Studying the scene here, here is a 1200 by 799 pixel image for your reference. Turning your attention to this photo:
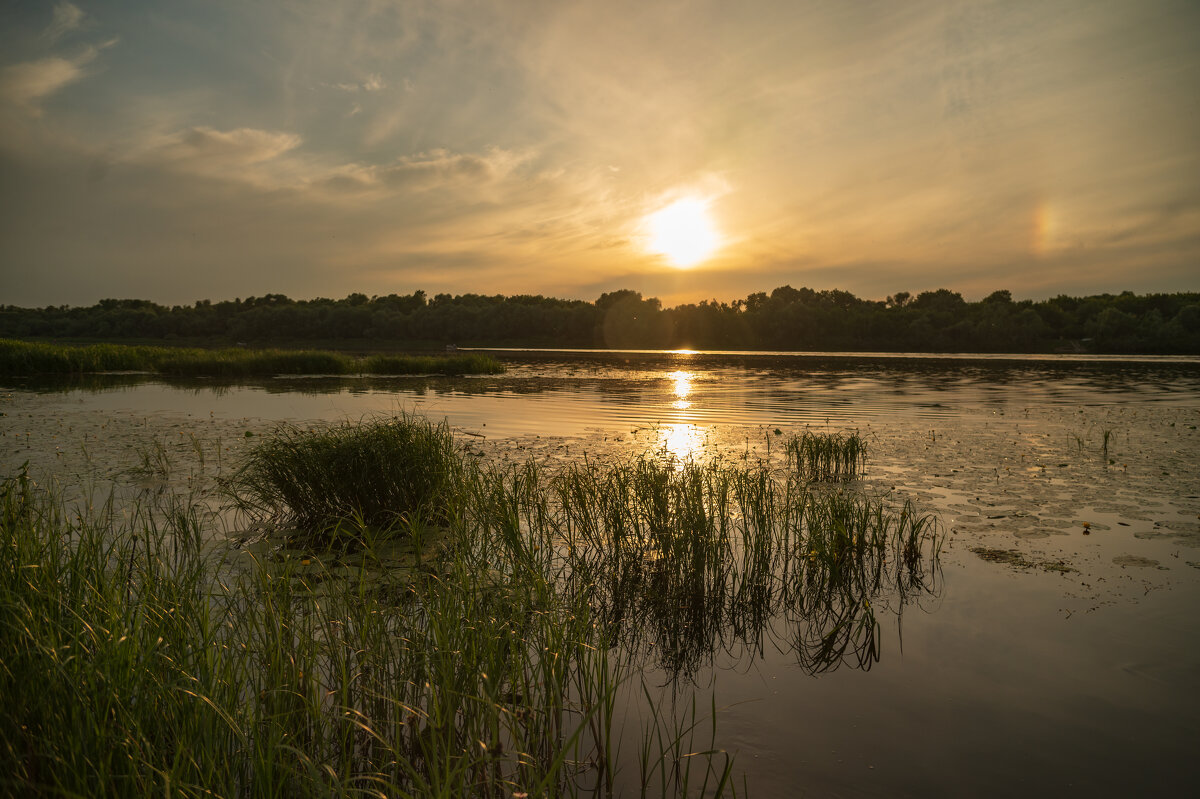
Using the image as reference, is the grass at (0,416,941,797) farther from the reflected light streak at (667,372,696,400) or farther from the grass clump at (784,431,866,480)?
the reflected light streak at (667,372,696,400)

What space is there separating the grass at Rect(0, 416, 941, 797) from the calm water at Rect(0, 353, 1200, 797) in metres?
0.38

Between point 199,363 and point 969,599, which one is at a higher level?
point 199,363

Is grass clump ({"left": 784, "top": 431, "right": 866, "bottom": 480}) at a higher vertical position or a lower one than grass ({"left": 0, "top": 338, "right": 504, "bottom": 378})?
lower

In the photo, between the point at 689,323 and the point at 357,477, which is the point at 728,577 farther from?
the point at 689,323

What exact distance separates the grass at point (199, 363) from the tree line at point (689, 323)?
82.7 meters

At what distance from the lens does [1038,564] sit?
797cm

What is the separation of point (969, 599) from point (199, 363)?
4449 centimetres

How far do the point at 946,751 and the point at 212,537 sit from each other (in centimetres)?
792

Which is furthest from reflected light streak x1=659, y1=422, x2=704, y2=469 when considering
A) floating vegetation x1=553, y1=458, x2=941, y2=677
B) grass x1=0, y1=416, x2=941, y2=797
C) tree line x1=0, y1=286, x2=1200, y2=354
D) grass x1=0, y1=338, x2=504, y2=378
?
tree line x1=0, y1=286, x2=1200, y2=354

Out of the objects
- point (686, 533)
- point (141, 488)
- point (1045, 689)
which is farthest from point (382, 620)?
point (141, 488)

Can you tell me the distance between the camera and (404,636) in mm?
4719

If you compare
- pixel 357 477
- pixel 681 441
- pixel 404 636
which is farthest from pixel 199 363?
pixel 404 636

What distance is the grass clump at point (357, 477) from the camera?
352 inches

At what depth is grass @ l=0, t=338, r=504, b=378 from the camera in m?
37.5
